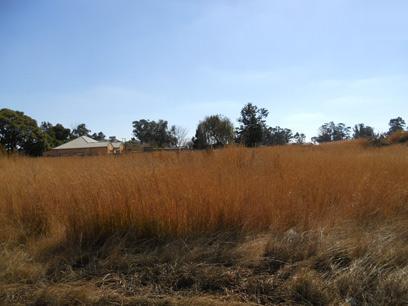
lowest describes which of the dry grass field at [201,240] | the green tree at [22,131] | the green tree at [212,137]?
the dry grass field at [201,240]

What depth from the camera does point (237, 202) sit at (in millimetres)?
3787

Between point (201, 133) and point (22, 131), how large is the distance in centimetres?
2793

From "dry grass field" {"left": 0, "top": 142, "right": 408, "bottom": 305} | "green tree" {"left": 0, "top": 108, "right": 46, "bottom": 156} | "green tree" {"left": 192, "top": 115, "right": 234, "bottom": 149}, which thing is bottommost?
"dry grass field" {"left": 0, "top": 142, "right": 408, "bottom": 305}

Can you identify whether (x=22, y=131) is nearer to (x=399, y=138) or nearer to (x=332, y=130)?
(x=399, y=138)

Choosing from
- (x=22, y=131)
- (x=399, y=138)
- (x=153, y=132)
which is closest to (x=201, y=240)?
(x=399, y=138)

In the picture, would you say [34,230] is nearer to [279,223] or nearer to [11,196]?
[11,196]

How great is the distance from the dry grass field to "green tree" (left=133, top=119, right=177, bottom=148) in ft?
220

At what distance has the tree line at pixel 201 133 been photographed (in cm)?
1343

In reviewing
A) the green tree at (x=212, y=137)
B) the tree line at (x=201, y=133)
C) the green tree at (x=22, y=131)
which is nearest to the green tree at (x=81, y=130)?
the tree line at (x=201, y=133)

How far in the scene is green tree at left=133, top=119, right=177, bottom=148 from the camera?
7500 cm

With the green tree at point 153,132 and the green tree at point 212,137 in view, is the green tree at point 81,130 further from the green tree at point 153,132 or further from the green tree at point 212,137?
the green tree at point 212,137

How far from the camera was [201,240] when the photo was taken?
339cm

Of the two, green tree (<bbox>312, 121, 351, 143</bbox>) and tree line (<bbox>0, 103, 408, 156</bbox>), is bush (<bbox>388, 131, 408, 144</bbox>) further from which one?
green tree (<bbox>312, 121, 351, 143</bbox>)

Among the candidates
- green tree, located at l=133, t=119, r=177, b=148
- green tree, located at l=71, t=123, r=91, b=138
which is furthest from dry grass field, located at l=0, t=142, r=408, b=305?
green tree, located at l=71, t=123, r=91, b=138
